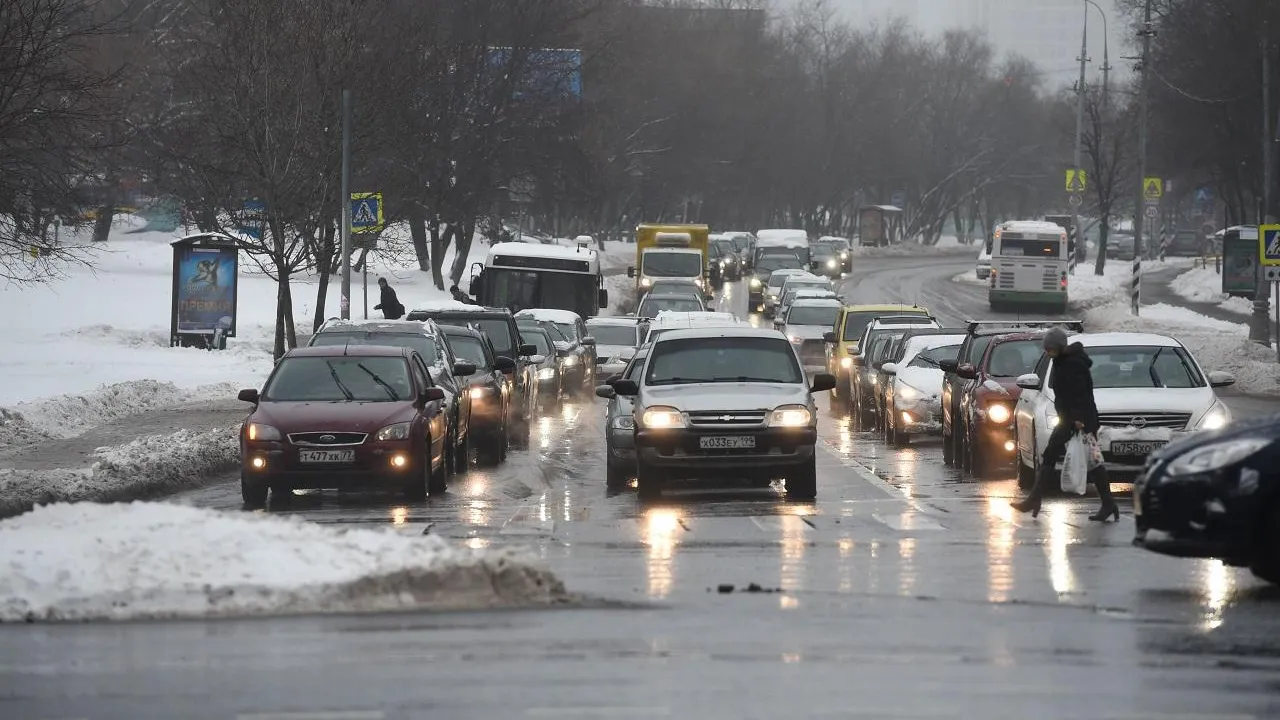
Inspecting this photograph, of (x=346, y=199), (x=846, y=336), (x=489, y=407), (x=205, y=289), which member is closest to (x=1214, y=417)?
(x=489, y=407)

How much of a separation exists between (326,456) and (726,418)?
3.50 meters

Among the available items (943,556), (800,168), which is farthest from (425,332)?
(800,168)

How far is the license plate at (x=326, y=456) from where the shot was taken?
709 inches

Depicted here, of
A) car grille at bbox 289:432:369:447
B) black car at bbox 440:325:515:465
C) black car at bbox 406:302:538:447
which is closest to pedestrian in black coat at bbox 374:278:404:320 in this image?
black car at bbox 406:302:538:447

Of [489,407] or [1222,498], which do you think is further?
[489,407]

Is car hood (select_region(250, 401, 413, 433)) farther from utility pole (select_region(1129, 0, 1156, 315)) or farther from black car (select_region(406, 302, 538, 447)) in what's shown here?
utility pole (select_region(1129, 0, 1156, 315))

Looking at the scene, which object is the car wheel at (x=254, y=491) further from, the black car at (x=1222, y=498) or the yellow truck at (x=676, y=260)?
the yellow truck at (x=676, y=260)

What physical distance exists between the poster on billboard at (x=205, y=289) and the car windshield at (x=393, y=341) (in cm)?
1666

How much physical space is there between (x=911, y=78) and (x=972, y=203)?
12.7 meters

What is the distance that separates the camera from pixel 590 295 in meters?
47.9

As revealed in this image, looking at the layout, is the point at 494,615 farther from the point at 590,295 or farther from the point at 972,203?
the point at 972,203

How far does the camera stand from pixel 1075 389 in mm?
16156

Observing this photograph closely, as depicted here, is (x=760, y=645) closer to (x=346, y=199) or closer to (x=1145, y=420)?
(x=1145, y=420)

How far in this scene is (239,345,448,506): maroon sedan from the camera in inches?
709
